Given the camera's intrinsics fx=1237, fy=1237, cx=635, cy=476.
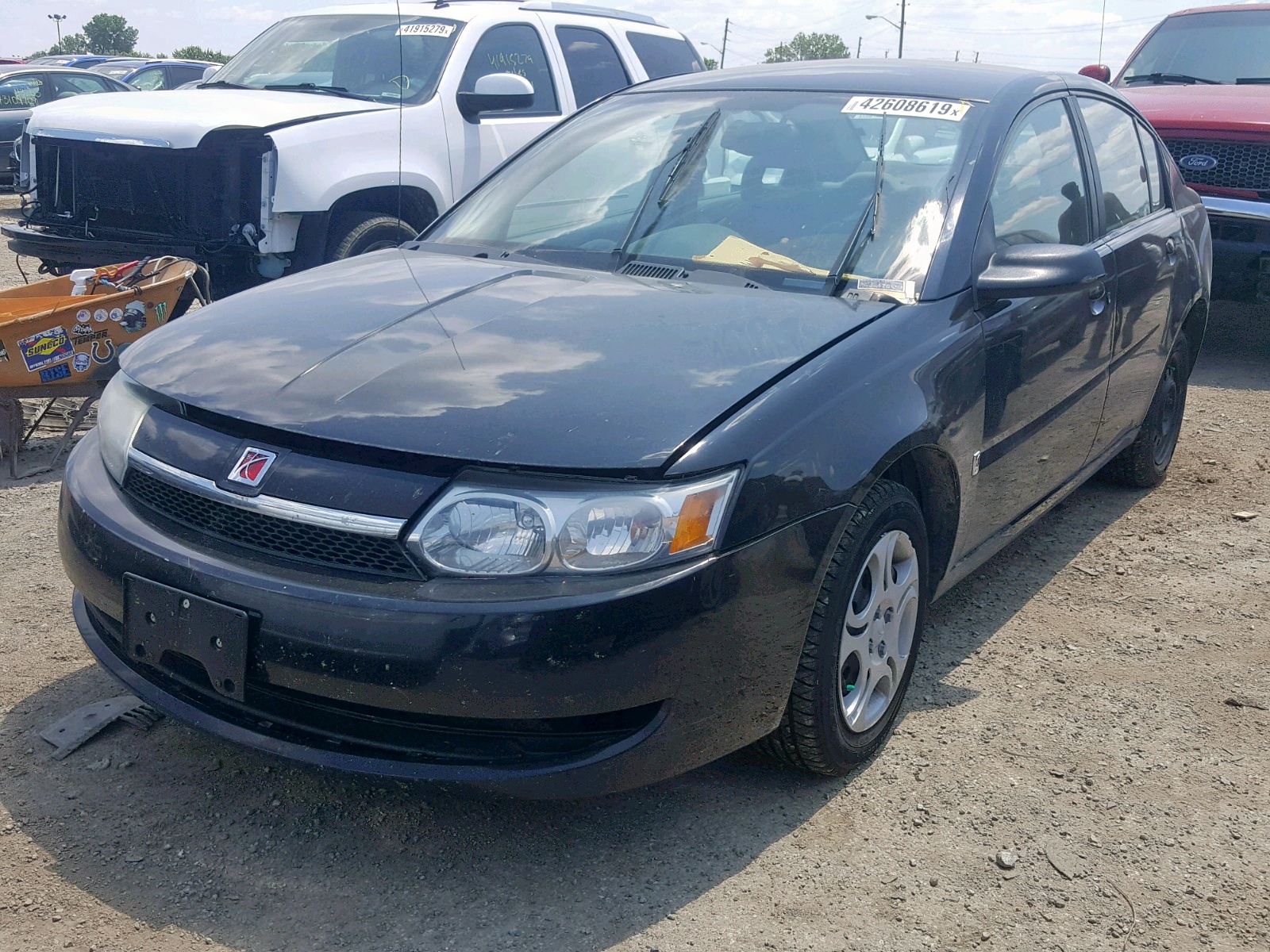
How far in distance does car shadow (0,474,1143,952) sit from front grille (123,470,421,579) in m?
0.41

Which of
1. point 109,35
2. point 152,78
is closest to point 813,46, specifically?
point 109,35

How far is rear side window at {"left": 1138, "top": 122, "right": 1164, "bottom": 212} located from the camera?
183 inches

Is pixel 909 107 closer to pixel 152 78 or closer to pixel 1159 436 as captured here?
pixel 1159 436

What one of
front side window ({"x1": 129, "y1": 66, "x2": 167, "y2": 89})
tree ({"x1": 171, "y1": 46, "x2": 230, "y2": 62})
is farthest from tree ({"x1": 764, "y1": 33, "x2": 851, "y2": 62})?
front side window ({"x1": 129, "y1": 66, "x2": 167, "y2": 89})

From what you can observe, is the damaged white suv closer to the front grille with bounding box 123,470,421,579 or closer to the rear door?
the rear door

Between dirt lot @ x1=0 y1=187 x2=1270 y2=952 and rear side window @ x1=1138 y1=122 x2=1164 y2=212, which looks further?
rear side window @ x1=1138 y1=122 x2=1164 y2=212

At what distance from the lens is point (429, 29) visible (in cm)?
725

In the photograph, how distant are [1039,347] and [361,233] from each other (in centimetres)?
405

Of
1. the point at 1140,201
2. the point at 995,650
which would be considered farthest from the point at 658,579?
the point at 1140,201

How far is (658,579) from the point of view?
2240mm

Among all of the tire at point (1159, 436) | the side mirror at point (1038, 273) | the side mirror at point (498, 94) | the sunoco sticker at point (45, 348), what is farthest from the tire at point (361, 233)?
the side mirror at point (1038, 273)

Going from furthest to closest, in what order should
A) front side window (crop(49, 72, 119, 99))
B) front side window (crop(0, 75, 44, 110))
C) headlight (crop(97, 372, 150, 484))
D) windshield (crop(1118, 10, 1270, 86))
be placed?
1. front side window (crop(49, 72, 119, 99))
2. front side window (crop(0, 75, 44, 110))
3. windshield (crop(1118, 10, 1270, 86))
4. headlight (crop(97, 372, 150, 484))

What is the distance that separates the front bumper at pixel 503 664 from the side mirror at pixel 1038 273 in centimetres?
95

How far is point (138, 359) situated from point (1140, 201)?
3.48m
